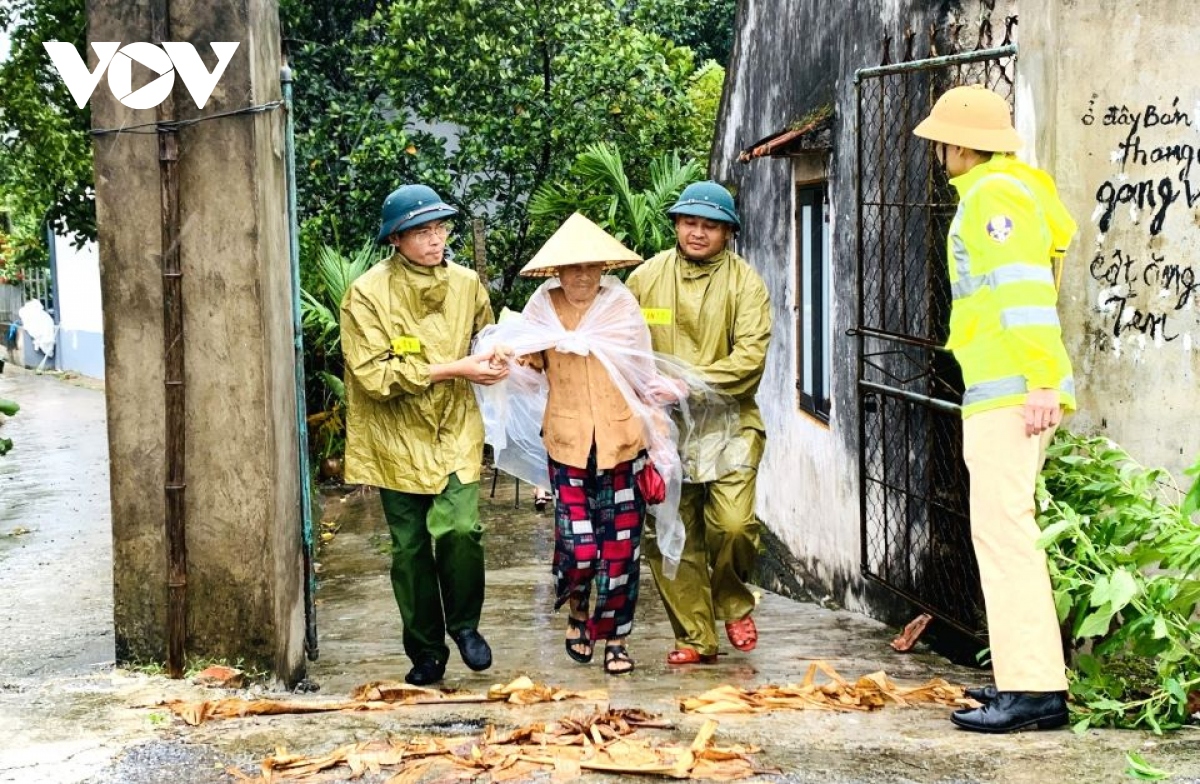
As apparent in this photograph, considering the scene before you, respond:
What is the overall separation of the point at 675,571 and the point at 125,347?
2315 millimetres

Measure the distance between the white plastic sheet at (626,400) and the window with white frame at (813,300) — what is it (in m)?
2.41

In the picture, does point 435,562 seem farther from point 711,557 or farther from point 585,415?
point 711,557

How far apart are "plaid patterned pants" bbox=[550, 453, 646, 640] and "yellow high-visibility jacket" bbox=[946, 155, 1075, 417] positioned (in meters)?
Answer: 1.70

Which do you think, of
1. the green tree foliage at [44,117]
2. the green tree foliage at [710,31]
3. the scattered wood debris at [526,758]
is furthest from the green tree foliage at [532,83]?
the scattered wood debris at [526,758]

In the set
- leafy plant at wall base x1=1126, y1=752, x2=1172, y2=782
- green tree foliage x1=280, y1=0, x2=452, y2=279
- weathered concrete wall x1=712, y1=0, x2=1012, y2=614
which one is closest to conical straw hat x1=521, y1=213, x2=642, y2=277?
weathered concrete wall x1=712, y1=0, x2=1012, y2=614

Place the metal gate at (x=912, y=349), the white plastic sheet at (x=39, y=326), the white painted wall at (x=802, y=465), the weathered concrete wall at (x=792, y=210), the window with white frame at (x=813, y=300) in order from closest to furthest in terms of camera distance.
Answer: the metal gate at (x=912, y=349) → the weathered concrete wall at (x=792, y=210) → the white painted wall at (x=802, y=465) → the window with white frame at (x=813, y=300) → the white plastic sheet at (x=39, y=326)

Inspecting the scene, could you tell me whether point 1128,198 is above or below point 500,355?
above

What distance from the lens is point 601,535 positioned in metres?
5.82

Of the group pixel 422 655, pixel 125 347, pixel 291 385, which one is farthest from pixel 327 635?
pixel 125 347

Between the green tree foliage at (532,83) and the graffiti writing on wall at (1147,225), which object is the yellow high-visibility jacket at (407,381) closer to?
the graffiti writing on wall at (1147,225)

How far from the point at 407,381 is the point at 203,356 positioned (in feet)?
2.60

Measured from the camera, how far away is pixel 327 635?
697 centimetres

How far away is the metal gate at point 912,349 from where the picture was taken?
5.90 meters

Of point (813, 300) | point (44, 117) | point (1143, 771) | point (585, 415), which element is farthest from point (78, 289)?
point (1143, 771)
